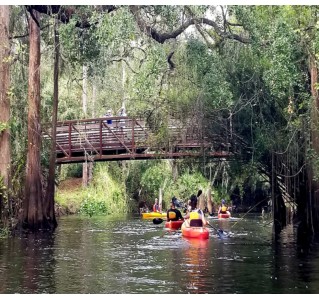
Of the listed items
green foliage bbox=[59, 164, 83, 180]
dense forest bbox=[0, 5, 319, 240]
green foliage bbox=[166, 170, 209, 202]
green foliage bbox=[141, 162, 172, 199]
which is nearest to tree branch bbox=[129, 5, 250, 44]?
dense forest bbox=[0, 5, 319, 240]

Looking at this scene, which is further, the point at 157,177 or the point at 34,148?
the point at 157,177

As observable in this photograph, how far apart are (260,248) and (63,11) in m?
6.23

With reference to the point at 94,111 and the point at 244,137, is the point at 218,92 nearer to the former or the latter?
the point at 244,137

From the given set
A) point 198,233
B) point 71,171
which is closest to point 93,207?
point 71,171

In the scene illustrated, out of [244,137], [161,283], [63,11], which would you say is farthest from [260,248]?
[63,11]

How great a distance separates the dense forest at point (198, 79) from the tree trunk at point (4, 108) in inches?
1.0

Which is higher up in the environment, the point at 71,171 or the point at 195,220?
the point at 71,171

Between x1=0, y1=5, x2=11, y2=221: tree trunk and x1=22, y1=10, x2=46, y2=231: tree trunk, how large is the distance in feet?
3.98

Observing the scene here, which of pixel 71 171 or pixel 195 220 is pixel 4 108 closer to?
pixel 195 220

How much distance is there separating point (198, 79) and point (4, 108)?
5.08 meters

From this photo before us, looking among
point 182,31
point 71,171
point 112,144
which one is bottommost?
point 71,171

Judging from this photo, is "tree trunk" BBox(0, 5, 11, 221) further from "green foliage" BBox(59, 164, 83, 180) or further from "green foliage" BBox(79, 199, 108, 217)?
"green foliage" BBox(59, 164, 83, 180)

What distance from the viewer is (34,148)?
19641 millimetres

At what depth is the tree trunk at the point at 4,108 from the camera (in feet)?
57.0
